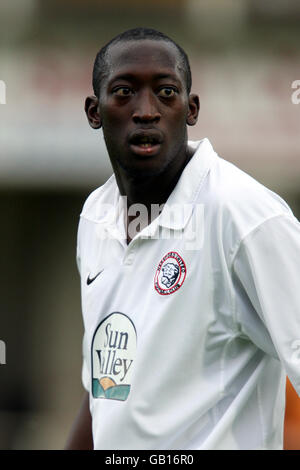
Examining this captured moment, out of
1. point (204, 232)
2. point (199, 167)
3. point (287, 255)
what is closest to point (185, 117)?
point (199, 167)

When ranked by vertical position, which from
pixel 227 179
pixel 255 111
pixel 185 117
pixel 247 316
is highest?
pixel 255 111

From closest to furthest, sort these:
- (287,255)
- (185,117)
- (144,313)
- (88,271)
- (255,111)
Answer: (287,255) < (144,313) < (185,117) < (88,271) < (255,111)

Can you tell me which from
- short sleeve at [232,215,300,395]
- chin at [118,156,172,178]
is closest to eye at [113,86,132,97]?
chin at [118,156,172,178]

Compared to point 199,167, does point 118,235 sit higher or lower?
lower

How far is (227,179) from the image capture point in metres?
2.90

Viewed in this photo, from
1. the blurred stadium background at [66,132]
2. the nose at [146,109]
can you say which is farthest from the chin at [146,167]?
the blurred stadium background at [66,132]

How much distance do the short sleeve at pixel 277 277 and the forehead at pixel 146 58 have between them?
0.64 meters

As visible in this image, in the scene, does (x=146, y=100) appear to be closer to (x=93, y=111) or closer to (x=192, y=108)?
(x=192, y=108)

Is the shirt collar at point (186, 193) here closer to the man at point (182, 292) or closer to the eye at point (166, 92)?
the man at point (182, 292)

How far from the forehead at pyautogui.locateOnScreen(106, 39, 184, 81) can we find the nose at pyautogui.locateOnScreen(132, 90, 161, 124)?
8cm

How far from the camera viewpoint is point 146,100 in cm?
296

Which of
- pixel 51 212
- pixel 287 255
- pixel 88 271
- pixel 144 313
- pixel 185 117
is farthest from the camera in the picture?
pixel 51 212

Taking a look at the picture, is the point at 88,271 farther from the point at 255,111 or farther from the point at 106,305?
the point at 255,111
